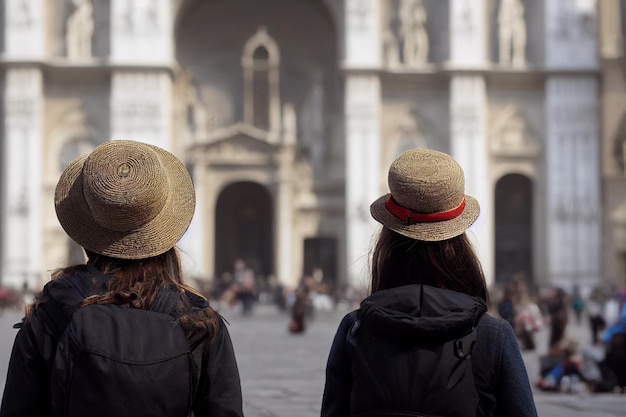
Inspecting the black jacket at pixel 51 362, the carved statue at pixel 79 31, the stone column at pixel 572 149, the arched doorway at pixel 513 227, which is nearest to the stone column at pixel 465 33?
the stone column at pixel 572 149

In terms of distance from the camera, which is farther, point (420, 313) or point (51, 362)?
point (420, 313)

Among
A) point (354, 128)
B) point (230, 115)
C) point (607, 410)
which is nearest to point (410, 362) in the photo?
point (607, 410)

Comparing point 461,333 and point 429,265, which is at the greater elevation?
point 429,265

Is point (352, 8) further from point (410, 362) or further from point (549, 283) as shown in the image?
point (410, 362)

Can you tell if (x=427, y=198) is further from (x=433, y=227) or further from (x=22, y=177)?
(x=22, y=177)

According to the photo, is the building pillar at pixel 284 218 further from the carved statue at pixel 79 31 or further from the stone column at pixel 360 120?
the carved statue at pixel 79 31

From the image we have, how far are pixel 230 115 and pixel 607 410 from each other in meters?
33.2

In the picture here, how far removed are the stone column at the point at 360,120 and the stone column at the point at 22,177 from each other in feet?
33.9

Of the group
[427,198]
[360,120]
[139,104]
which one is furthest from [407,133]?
[427,198]

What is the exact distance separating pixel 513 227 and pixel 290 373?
26.7 m

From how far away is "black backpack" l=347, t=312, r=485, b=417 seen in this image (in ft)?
12.7

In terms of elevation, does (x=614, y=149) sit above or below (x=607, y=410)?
above

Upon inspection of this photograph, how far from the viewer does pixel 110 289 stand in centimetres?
385

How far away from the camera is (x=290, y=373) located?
16.2m
